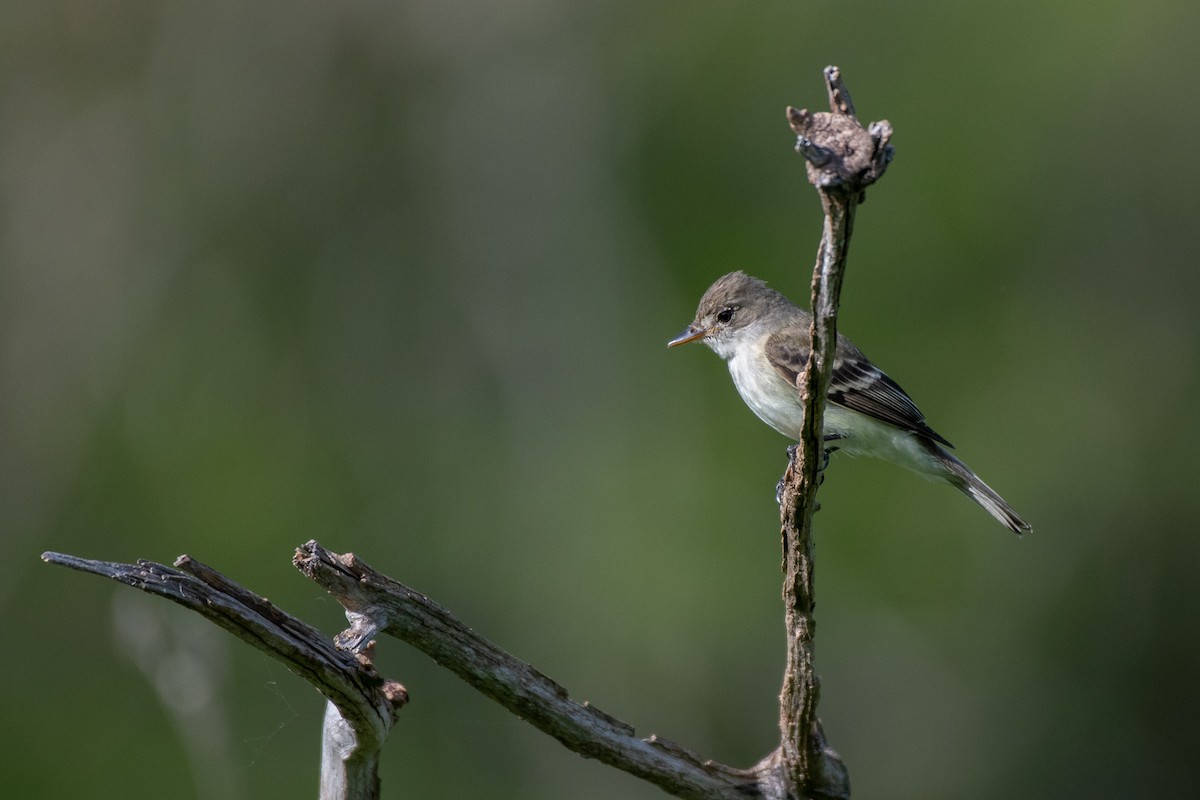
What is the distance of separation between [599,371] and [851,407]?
523cm

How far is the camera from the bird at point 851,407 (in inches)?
205

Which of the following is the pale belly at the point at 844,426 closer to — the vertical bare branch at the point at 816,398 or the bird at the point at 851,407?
the bird at the point at 851,407

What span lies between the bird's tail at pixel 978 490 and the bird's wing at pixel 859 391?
0.12 meters

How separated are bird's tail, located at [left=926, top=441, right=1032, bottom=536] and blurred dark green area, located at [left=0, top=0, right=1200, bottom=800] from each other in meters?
3.50

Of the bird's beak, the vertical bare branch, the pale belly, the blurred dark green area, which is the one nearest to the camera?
the vertical bare branch

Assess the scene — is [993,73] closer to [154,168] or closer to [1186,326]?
[1186,326]

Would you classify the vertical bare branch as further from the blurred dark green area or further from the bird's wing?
the blurred dark green area

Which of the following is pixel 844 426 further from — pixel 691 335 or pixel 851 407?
pixel 691 335

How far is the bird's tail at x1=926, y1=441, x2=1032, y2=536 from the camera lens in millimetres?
5258

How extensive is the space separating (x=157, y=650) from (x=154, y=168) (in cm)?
794

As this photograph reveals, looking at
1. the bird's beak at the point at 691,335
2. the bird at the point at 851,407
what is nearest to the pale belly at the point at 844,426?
the bird at the point at 851,407

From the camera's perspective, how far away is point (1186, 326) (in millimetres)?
10203


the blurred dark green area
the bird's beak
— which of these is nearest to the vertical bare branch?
the bird's beak

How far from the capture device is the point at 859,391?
526cm
